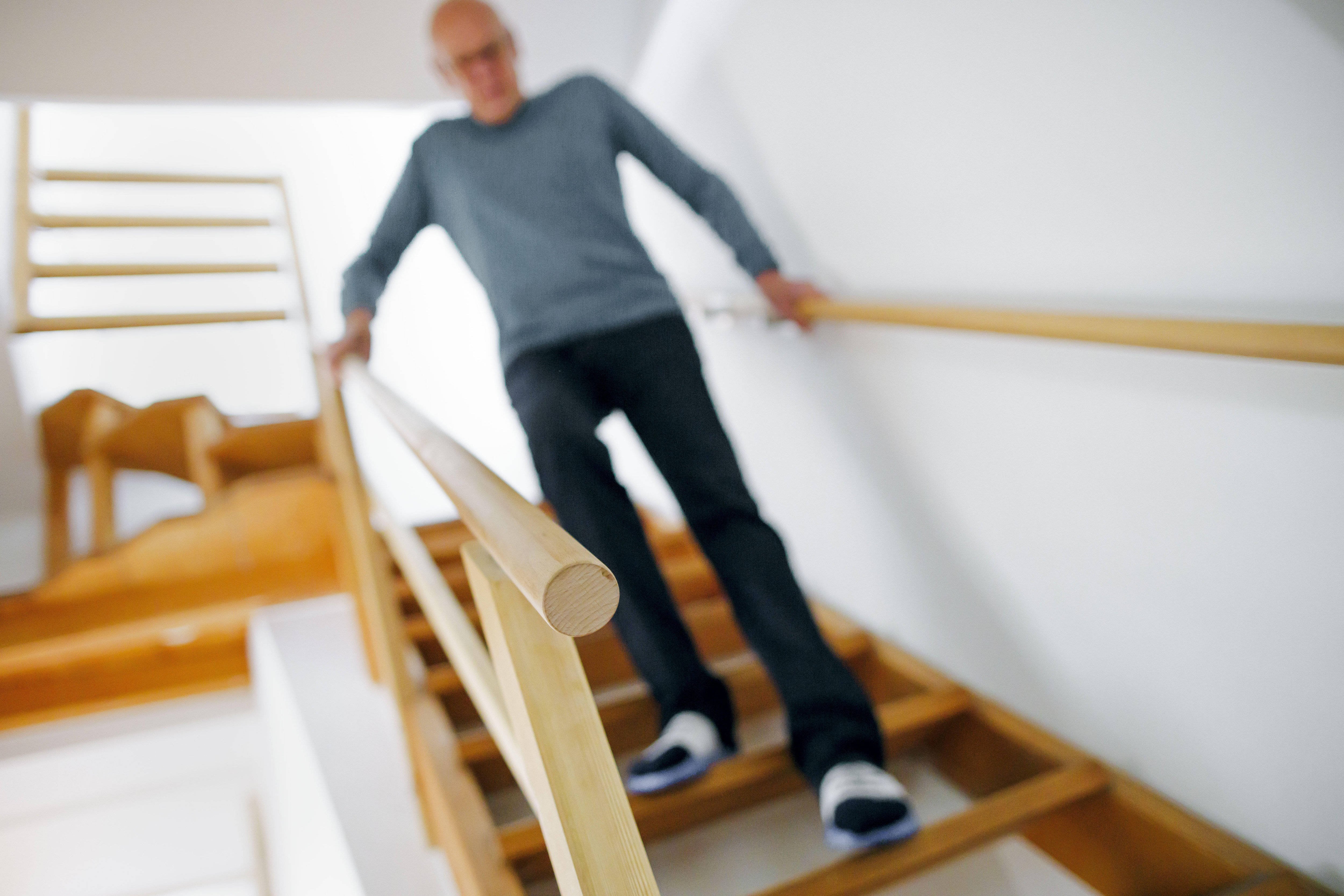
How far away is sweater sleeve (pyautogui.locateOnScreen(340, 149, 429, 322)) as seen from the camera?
172 centimetres

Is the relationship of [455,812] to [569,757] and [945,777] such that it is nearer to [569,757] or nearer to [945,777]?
[569,757]

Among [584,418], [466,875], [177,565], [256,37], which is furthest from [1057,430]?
[177,565]

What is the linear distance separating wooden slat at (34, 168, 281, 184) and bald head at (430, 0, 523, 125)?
1706 millimetres

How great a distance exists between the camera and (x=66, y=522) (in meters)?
2.96

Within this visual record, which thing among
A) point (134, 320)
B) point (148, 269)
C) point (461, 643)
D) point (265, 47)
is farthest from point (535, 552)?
Answer: point (148, 269)

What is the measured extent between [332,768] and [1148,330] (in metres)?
1.64

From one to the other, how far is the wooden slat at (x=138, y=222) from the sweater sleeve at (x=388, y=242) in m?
1.45

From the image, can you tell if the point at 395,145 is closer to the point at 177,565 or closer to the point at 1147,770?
the point at 177,565

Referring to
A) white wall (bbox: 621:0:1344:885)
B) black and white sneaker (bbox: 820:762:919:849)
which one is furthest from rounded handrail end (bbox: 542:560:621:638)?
white wall (bbox: 621:0:1344:885)

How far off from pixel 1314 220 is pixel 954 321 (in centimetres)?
45

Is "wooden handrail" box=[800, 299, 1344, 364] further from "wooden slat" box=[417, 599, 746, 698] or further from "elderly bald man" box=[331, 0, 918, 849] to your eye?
"wooden slat" box=[417, 599, 746, 698]

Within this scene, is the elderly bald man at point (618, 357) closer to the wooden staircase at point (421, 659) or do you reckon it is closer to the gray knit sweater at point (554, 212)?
the gray knit sweater at point (554, 212)

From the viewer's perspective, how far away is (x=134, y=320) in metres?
2.64

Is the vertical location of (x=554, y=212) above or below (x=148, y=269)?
below
